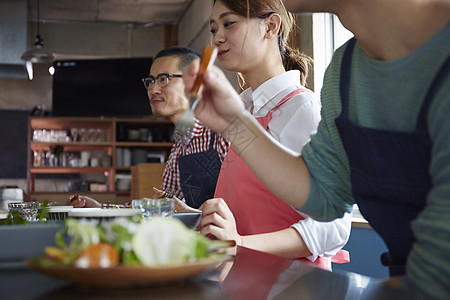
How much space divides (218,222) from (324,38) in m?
2.16

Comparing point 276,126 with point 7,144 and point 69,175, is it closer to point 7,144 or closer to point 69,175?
point 69,175

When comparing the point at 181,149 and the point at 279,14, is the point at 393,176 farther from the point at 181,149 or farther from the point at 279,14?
the point at 181,149

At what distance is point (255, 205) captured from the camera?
4.38 feet

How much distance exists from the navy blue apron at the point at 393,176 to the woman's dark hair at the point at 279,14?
2.54ft

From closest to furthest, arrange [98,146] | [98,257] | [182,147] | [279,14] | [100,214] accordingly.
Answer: [98,257] < [100,214] < [279,14] < [182,147] < [98,146]

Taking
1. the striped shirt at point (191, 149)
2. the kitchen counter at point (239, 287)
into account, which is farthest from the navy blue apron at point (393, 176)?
the striped shirt at point (191, 149)

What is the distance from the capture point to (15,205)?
140 centimetres

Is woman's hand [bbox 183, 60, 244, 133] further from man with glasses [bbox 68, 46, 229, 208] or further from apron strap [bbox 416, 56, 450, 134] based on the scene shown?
man with glasses [bbox 68, 46, 229, 208]

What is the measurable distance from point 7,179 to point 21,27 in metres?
2.54

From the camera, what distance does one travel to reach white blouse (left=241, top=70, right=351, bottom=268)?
3.97 ft

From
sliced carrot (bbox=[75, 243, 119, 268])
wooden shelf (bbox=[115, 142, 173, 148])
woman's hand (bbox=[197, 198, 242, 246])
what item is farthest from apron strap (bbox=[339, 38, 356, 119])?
wooden shelf (bbox=[115, 142, 173, 148])

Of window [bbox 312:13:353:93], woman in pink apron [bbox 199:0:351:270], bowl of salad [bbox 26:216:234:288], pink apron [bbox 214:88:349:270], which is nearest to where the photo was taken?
bowl of salad [bbox 26:216:234:288]

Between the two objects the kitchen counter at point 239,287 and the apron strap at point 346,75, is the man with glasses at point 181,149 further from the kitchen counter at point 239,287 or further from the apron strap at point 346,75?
the kitchen counter at point 239,287

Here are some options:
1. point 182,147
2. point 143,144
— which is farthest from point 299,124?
point 143,144
